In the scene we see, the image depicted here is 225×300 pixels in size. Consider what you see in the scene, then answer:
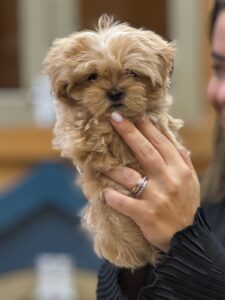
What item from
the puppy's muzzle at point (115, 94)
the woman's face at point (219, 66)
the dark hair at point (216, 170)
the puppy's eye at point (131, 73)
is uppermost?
the puppy's eye at point (131, 73)

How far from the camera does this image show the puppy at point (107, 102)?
100 centimetres

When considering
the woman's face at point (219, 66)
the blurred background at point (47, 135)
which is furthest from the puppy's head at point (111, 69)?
the blurred background at point (47, 135)

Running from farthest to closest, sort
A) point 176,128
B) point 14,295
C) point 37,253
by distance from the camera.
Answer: point 37,253
point 14,295
point 176,128

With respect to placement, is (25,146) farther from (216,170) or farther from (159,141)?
(159,141)

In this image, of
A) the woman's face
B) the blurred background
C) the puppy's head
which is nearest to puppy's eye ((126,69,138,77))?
the puppy's head

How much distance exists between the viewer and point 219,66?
1671 millimetres

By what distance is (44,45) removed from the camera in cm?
330

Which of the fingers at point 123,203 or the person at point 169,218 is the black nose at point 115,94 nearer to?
the person at point 169,218

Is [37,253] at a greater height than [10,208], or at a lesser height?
lesser

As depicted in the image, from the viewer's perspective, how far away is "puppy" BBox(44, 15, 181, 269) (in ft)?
3.29

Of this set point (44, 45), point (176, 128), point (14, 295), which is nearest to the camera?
point (176, 128)

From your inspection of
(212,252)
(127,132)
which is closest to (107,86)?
(127,132)

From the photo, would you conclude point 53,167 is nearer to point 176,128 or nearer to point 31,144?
point 31,144

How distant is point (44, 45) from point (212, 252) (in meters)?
2.34
